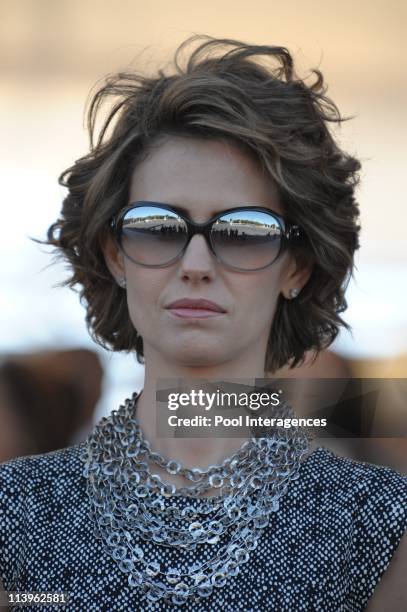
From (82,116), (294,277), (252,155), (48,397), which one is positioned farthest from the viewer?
(82,116)

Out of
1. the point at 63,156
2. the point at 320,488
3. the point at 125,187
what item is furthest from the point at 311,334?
the point at 63,156

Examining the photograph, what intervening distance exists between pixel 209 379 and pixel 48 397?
156 cm

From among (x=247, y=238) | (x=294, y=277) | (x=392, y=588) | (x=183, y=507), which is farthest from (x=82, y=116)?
(x=392, y=588)

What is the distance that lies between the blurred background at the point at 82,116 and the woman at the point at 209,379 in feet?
4.51

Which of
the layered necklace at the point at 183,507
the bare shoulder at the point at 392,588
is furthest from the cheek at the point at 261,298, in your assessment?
the bare shoulder at the point at 392,588

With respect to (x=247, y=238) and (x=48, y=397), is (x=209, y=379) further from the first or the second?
(x=48, y=397)

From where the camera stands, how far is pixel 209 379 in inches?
75.1

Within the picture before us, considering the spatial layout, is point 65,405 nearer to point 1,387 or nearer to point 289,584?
point 1,387

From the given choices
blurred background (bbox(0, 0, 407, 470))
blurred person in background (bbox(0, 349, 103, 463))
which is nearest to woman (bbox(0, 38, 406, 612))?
blurred person in background (bbox(0, 349, 103, 463))

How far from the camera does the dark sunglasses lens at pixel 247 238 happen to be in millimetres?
1856

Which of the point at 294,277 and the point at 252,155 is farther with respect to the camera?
the point at 294,277

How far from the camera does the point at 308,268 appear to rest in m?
2.08

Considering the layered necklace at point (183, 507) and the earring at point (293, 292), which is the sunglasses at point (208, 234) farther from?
the layered necklace at point (183, 507)

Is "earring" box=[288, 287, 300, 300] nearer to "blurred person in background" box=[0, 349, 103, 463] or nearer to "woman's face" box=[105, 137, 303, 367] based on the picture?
"woman's face" box=[105, 137, 303, 367]
